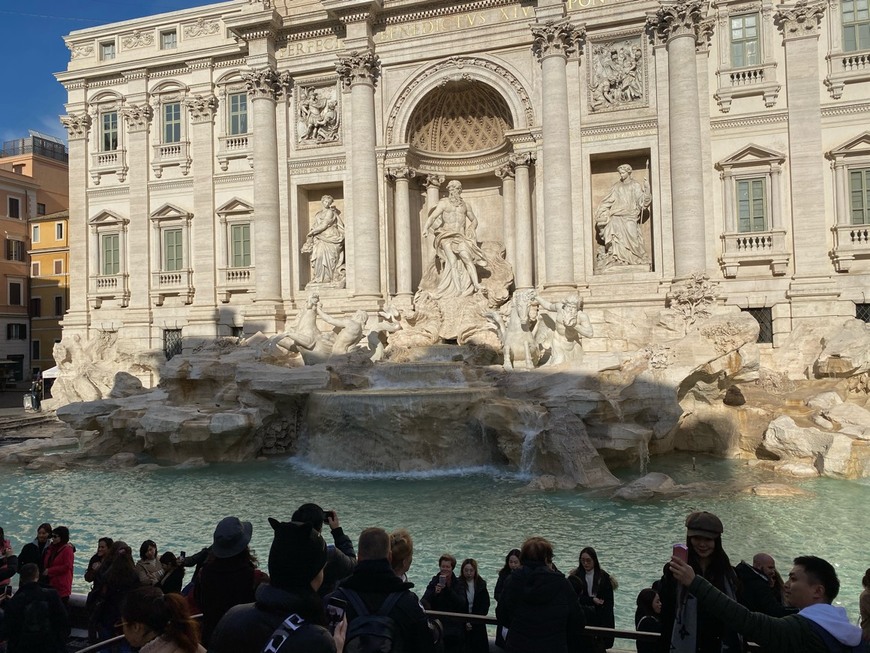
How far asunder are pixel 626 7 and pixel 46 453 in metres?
18.8

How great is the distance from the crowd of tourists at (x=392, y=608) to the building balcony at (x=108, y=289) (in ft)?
72.9

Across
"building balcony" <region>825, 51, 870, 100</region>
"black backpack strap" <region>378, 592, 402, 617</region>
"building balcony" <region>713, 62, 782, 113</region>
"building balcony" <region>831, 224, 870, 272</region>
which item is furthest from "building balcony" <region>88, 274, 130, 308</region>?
"black backpack strap" <region>378, 592, 402, 617</region>

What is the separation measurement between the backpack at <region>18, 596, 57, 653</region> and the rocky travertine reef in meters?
8.13

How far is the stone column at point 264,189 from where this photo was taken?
72.6 feet

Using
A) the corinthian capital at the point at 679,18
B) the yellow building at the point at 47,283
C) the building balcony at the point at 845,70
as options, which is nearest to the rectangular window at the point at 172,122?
the yellow building at the point at 47,283

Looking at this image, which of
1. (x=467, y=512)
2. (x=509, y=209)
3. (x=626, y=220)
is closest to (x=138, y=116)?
(x=509, y=209)

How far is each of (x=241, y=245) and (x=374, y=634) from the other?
22.4 m

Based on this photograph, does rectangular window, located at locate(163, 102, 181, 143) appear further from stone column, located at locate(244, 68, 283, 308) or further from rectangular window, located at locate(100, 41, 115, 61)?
stone column, located at locate(244, 68, 283, 308)

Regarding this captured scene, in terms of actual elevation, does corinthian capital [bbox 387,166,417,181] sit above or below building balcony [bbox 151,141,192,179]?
below

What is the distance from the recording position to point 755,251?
61.0 feet

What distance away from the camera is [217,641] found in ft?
7.93

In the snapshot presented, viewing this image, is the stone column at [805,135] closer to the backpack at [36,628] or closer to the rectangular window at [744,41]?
the rectangular window at [744,41]

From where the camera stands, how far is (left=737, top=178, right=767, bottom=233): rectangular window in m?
18.8

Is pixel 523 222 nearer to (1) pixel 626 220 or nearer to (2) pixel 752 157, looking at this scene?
(1) pixel 626 220
